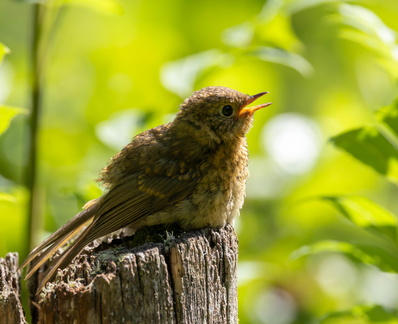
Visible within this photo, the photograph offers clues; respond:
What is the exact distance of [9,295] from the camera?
3600mm

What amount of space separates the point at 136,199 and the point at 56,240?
51cm

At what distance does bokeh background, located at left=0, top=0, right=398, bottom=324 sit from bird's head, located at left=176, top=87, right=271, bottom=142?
13 centimetres

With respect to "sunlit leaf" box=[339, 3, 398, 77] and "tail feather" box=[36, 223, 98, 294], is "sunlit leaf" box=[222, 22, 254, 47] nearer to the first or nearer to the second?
"sunlit leaf" box=[339, 3, 398, 77]

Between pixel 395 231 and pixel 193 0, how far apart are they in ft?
15.8

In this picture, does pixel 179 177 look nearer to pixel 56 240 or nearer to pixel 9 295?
pixel 56 240

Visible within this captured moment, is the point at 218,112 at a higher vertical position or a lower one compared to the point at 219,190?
higher

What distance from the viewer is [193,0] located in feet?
28.1

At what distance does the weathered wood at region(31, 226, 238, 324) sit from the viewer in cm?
324

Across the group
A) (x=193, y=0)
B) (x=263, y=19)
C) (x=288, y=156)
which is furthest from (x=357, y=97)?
(x=263, y=19)

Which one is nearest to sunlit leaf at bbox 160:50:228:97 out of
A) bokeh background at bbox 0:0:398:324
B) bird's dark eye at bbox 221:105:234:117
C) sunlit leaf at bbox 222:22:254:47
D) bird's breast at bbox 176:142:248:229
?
bokeh background at bbox 0:0:398:324

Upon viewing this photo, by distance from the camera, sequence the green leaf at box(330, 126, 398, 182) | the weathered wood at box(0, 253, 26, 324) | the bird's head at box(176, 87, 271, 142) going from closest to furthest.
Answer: the weathered wood at box(0, 253, 26, 324), the green leaf at box(330, 126, 398, 182), the bird's head at box(176, 87, 271, 142)

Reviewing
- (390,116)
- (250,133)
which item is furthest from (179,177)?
(250,133)

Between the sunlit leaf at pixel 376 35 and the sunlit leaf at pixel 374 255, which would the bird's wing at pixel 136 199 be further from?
the sunlit leaf at pixel 376 35

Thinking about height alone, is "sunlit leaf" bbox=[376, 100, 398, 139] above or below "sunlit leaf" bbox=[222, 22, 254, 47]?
below
